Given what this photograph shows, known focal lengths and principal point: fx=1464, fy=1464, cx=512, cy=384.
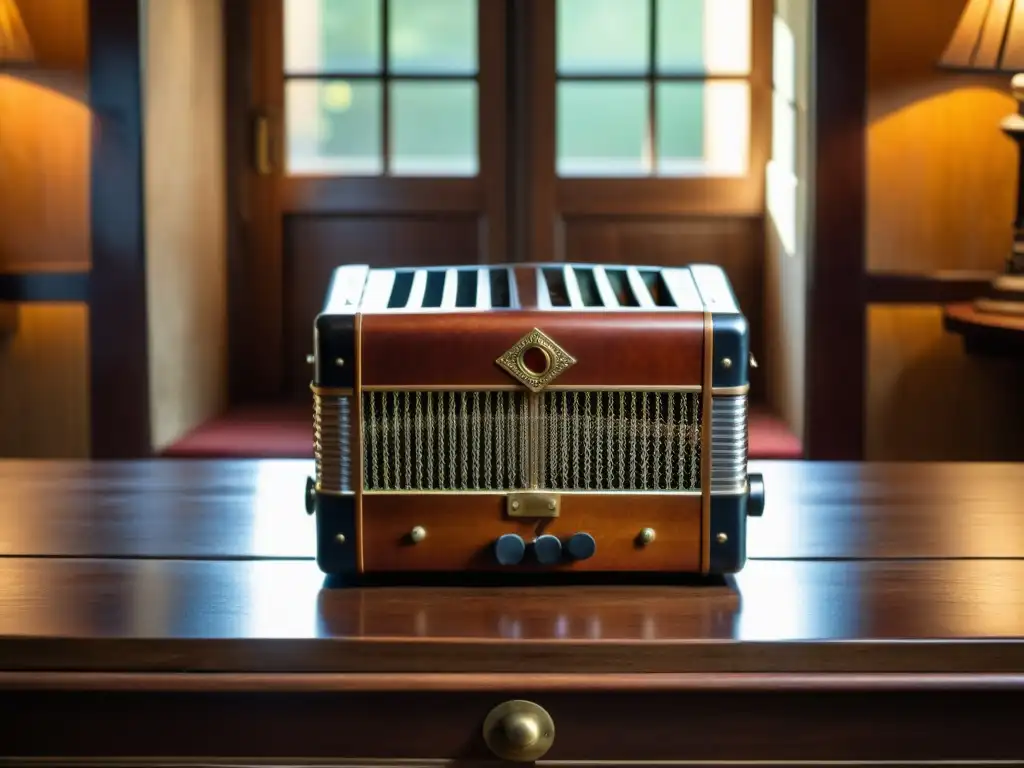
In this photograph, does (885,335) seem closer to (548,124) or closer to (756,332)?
(756,332)

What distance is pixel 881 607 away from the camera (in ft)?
3.89

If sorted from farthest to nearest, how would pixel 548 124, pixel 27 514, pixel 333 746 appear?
pixel 548 124
pixel 27 514
pixel 333 746

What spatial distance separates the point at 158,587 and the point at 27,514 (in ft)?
1.23

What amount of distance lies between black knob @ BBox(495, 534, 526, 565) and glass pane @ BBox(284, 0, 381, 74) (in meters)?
2.58

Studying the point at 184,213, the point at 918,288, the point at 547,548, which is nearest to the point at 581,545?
the point at 547,548

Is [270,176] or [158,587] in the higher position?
[270,176]

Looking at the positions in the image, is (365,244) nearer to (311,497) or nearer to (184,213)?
(184,213)

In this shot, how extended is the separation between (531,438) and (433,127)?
251cm

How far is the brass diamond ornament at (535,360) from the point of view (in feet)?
4.00

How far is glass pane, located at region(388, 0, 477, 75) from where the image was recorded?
11.8ft

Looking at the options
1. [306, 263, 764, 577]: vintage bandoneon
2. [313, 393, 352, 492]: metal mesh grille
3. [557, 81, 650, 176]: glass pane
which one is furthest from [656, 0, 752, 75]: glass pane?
[313, 393, 352, 492]: metal mesh grille

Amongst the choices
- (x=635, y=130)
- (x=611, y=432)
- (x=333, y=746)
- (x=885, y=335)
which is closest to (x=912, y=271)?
(x=885, y=335)

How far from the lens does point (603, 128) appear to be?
3637mm

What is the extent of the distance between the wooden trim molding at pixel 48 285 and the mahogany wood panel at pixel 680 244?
1.14 m
